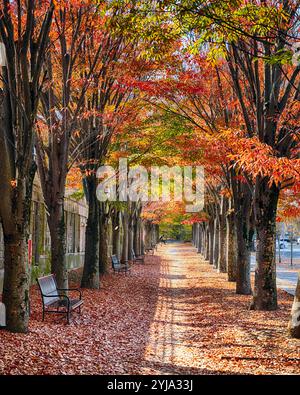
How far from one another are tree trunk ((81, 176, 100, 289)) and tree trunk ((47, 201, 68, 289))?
14.3 ft

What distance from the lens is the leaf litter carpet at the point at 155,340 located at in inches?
300

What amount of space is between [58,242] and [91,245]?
4.88 meters

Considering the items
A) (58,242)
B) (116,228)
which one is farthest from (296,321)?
(116,228)

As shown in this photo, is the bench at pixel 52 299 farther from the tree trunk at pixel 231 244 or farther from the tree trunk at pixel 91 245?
the tree trunk at pixel 231 244

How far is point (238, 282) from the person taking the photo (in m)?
17.4

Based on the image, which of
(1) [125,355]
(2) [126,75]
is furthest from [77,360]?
(2) [126,75]

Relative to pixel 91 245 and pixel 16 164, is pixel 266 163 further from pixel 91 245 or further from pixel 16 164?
pixel 91 245

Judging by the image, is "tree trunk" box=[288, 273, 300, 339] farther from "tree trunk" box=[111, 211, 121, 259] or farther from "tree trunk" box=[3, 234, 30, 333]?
"tree trunk" box=[111, 211, 121, 259]

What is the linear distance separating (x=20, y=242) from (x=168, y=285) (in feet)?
45.5

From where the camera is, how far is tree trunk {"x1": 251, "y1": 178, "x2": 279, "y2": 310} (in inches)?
526

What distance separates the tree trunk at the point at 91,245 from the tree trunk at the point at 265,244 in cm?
676

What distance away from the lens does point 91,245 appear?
61.3 feet
